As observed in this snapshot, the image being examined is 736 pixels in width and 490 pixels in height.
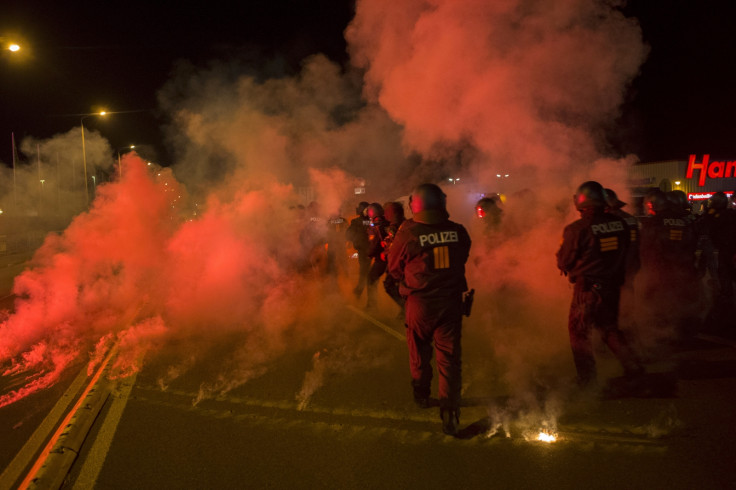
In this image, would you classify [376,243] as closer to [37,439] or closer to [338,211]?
[37,439]

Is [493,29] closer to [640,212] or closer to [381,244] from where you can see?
[381,244]

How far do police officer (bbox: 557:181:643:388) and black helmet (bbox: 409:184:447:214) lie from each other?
3.73 feet

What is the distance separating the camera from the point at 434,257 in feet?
12.1

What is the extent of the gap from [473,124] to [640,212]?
333cm

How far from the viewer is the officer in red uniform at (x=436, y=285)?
3.65 meters

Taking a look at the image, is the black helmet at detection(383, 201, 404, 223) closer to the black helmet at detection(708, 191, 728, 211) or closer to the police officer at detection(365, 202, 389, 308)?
the police officer at detection(365, 202, 389, 308)

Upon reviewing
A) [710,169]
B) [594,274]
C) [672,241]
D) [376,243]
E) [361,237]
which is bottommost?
[594,274]

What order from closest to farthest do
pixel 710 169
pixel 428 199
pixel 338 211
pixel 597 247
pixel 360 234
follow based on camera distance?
pixel 428 199, pixel 597 247, pixel 360 234, pixel 338 211, pixel 710 169

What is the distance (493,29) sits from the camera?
6.12 metres

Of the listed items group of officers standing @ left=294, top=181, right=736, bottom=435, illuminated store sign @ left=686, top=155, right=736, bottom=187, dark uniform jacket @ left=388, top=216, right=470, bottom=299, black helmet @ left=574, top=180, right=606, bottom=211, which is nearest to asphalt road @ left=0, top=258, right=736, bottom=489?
group of officers standing @ left=294, top=181, right=736, bottom=435

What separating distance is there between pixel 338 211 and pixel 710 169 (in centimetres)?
2655

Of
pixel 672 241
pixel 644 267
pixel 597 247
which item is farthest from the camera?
pixel 644 267

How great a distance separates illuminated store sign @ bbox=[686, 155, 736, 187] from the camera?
28.3 meters

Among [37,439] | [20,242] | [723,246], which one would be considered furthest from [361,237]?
[20,242]
